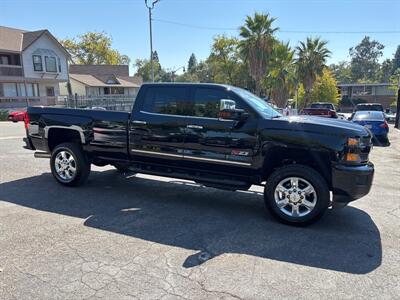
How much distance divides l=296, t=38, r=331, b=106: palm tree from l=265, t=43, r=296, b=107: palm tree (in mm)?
1489

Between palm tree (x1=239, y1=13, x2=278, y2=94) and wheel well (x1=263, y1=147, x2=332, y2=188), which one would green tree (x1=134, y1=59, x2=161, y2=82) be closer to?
palm tree (x1=239, y1=13, x2=278, y2=94)

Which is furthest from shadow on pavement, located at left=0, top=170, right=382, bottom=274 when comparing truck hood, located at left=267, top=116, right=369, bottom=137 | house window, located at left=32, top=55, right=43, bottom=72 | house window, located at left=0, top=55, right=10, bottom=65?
house window, located at left=32, top=55, right=43, bottom=72

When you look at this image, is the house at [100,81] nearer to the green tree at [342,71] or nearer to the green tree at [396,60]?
the green tree at [342,71]

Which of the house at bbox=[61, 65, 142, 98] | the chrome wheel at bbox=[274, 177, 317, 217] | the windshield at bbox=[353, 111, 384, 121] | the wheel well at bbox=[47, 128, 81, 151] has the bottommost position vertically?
the chrome wheel at bbox=[274, 177, 317, 217]

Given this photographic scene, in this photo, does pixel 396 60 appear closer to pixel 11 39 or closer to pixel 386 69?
pixel 386 69

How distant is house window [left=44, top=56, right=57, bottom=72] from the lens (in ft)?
125

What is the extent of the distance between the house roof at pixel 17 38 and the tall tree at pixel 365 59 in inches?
4677

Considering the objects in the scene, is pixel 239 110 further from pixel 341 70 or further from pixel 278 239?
pixel 341 70

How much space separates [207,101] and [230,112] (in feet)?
2.10

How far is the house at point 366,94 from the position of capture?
6483 cm

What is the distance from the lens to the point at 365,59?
436 ft

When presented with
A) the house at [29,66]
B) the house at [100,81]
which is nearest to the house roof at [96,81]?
the house at [100,81]

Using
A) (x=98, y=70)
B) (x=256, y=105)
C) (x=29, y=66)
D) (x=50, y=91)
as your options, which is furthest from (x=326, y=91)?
(x=256, y=105)

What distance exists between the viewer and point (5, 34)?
3588 centimetres
